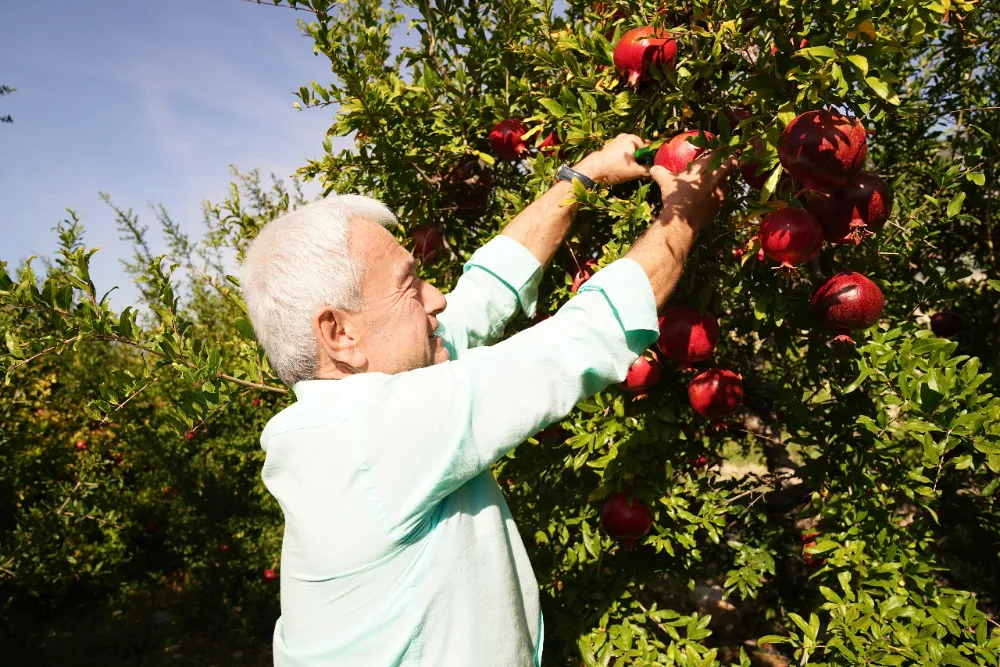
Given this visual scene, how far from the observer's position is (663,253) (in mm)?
1211

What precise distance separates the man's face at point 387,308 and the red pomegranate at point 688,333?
54 centimetres

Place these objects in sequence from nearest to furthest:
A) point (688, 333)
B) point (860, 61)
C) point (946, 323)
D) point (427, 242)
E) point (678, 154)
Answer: point (860, 61) < point (678, 154) < point (688, 333) < point (427, 242) < point (946, 323)

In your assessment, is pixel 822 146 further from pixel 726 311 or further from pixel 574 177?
pixel 726 311

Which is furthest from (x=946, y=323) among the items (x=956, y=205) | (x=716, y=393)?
(x=716, y=393)

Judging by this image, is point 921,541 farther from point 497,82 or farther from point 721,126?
point 497,82

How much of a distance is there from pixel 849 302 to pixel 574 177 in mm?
639

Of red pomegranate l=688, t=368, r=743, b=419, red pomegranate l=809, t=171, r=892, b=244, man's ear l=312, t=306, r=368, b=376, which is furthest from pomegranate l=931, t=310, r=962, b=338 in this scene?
man's ear l=312, t=306, r=368, b=376

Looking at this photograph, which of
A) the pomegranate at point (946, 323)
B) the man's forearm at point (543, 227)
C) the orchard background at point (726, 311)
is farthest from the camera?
the pomegranate at point (946, 323)

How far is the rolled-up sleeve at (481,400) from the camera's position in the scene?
42.0 inches

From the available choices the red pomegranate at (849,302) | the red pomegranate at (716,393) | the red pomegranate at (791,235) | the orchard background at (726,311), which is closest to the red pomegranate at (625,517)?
the orchard background at (726,311)

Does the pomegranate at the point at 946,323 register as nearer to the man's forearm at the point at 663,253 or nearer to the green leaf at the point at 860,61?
the man's forearm at the point at 663,253

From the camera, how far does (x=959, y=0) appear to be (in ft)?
4.04

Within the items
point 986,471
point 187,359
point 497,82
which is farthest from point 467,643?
point 986,471

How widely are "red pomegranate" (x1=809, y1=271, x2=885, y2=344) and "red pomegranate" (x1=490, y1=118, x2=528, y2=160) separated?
37.3 inches
